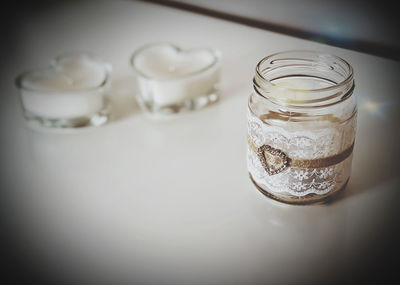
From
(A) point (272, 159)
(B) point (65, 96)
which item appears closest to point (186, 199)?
(A) point (272, 159)

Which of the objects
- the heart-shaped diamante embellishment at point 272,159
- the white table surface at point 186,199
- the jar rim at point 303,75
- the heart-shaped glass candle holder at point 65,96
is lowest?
the white table surface at point 186,199

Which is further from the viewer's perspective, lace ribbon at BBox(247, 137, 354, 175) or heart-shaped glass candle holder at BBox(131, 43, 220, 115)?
heart-shaped glass candle holder at BBox(131, 43, 220, 115)

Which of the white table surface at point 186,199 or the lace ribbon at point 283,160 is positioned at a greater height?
the lace ribbon at point 283,160

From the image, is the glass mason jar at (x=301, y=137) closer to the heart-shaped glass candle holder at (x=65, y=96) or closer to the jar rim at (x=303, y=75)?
the jar rim at (x=303, y=75)

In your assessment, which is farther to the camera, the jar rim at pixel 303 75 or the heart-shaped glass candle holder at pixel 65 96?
the heart-shaped glass candle holder at pixel 65 96

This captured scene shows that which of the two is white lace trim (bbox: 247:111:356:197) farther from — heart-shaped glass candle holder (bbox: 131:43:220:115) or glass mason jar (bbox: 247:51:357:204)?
heart-shaped glass candle holder (bbox: 131:43:220:115)

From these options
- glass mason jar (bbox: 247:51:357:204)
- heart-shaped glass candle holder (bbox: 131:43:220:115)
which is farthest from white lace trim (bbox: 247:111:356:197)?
heart-shaped glass candle holder (bbox: 131:43:220:115)

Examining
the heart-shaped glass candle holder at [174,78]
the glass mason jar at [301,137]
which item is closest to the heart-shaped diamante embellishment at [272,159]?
the glass mason jar at [301,137]
